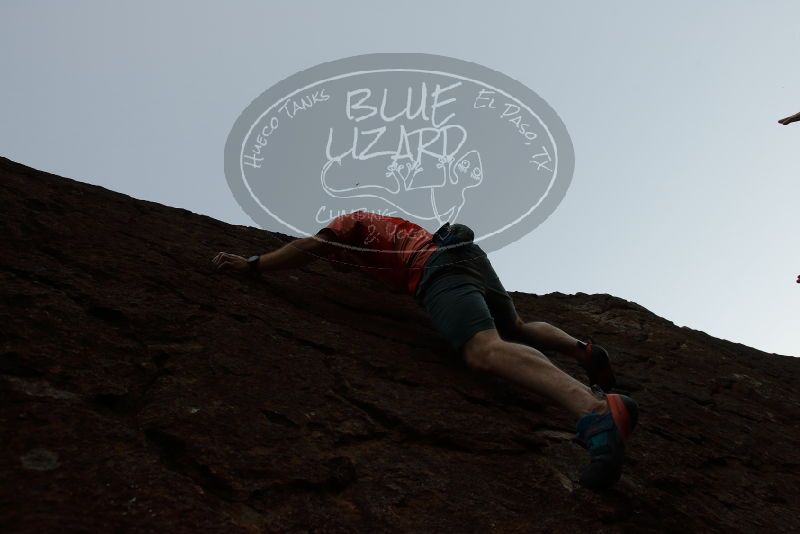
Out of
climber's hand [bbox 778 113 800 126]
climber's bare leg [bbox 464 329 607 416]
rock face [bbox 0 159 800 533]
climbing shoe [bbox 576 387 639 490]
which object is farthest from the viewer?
climber's hand [bbox 778 113 800 126]

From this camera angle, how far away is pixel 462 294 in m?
4.15

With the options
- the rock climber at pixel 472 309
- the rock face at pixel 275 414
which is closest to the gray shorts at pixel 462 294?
the rock climber at pixel 472 309

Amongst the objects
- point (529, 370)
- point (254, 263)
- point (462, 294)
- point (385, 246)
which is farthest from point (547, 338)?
point (254, 263)

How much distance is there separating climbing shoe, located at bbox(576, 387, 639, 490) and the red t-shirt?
1.55m

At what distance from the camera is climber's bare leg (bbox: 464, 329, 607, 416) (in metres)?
3.44

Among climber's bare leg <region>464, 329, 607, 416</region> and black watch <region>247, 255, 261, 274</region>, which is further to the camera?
black watch <region>247, 255, 261, 274</region>

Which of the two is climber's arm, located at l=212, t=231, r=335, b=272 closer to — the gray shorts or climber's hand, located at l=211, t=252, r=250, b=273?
climber's hand, located at l=211, t=252, r=250, b=273

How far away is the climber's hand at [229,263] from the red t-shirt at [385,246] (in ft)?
1.74

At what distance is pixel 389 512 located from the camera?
2807 millimetres

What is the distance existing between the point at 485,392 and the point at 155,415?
1910 millimetres

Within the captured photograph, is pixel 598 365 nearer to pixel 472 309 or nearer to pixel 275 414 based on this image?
pixel 472 309

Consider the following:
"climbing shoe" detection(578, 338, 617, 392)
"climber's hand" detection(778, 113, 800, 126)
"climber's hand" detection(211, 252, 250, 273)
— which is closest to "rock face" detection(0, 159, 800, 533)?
"climber's hand" detection(211, 252, 250, 273)

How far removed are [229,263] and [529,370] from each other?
78.7 inches

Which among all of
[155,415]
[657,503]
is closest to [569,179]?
[657,503]
